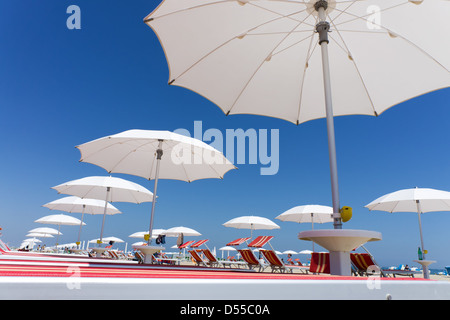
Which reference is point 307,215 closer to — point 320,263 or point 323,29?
point 320,263

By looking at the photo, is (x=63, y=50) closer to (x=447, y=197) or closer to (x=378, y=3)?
(x=378, y=3)

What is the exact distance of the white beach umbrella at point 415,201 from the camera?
7.77 meters

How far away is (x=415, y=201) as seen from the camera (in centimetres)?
873

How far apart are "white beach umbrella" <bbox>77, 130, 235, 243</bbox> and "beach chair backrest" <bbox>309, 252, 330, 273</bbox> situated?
3.14m

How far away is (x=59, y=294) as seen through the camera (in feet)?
1.92

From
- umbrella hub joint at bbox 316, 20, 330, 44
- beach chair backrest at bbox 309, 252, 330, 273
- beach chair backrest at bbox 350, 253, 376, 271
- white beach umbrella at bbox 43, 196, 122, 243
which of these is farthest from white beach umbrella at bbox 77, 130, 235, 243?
white beach umbrella at bbox 43, 196, 122, 243

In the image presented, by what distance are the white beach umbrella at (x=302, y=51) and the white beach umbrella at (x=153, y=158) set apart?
1652 mm

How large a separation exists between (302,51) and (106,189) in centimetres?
835

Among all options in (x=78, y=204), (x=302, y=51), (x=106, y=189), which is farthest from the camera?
(x=78, y=204)

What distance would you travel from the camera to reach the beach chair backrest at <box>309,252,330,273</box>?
6.28 metres

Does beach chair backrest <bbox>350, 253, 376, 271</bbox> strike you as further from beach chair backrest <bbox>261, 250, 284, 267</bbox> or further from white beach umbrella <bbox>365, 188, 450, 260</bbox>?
white beach umbrella <bbox>365, 188, 450, 260</bbox>

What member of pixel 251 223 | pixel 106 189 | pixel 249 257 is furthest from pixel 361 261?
pixel 106 189
